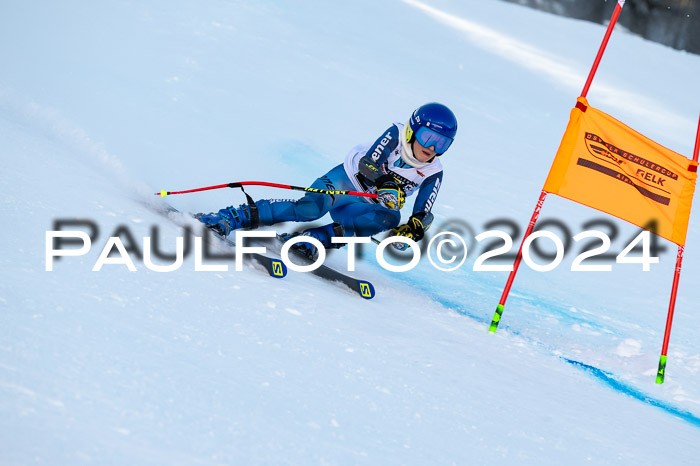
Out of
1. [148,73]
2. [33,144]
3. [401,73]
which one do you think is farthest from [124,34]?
[33,144]

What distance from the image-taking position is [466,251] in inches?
212

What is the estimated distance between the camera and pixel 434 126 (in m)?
3.97

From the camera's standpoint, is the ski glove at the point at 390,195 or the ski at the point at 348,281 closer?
the ski at the point at 348,281

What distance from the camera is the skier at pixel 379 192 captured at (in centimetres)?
398

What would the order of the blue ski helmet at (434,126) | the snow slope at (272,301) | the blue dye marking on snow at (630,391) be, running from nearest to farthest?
the snow slope at (272,301)
the blue dye marking on snow at (630,391)
the blue ski helmet at (434,126)

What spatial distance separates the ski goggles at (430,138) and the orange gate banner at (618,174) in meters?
0.62

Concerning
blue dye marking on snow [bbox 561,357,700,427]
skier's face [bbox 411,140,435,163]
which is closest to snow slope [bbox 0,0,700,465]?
blue dye marking on snow [bbox 561,357,700,427]

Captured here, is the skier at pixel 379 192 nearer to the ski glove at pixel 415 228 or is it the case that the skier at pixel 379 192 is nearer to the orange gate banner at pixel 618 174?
the ski glove at pixel 415 228

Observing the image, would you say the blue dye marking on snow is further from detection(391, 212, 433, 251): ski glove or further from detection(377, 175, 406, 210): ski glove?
detection(377, 175, 406, 210): ski glove

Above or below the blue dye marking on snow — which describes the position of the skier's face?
above

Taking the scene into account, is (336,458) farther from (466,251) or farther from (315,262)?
(466,251)

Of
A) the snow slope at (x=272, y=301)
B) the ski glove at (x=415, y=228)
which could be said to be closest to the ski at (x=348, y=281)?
the snow slope at (x=272, y=301)

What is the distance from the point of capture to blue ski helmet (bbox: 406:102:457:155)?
3.97m

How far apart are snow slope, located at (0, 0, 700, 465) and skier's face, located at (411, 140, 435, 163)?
0.76m
